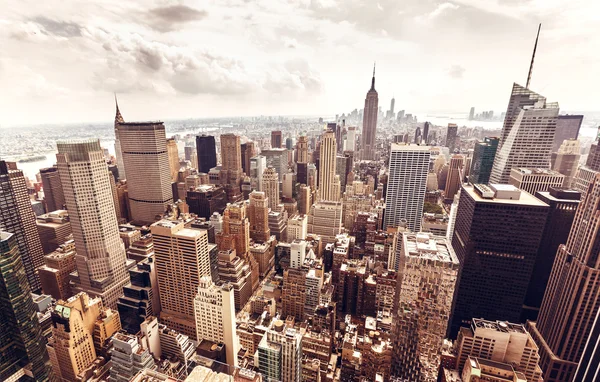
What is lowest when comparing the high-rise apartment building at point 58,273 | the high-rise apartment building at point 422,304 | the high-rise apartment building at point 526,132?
the high-rise apartment building at point 58,273

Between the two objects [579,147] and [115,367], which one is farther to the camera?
[579,147]

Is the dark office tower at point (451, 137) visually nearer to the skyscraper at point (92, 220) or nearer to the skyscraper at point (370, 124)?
the skyscraper at point (370, 124)

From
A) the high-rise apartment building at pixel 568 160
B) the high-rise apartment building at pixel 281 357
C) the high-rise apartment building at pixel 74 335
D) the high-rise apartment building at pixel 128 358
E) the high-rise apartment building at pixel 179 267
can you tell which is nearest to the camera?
the high-rise apartment building at pixel 128 358

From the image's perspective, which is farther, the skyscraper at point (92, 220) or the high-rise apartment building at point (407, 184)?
the high-rise apartment building at point (407, 184)

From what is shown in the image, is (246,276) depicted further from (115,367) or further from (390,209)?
(390,209)

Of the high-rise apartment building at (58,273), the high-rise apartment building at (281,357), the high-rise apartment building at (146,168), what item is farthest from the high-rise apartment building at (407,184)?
the high-rise apartment building at (58,273)

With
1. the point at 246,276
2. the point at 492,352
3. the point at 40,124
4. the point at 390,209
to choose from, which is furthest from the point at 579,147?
the point at 40,124

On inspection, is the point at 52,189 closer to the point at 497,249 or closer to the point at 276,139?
the point at 276,139
